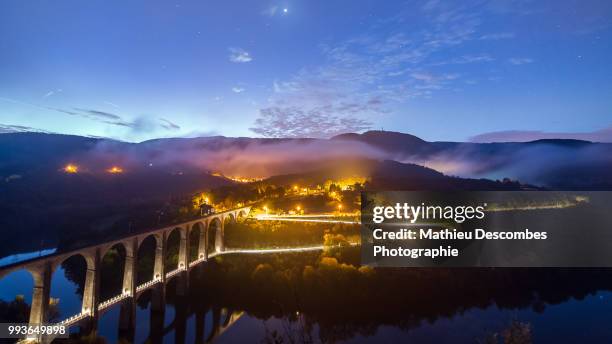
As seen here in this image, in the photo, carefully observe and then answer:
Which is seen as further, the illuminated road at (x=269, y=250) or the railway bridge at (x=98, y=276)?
the illuminated road at (x=269, y=250)

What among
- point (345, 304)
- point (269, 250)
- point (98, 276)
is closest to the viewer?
point (98, 276)

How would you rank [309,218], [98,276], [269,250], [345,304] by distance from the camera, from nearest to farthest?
1. [98,276]
2. [345,304]
3. [269,250]
4. [309,218]

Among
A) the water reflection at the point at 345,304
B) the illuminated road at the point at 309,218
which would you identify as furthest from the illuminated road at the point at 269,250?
the illuminated road at the point at 309,218

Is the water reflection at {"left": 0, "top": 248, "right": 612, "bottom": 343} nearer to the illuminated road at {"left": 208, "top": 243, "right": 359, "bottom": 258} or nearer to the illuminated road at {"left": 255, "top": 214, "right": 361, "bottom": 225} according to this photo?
the illuminated road at {"left": 208, "top": 243, "right": 359, "bottom": 258}

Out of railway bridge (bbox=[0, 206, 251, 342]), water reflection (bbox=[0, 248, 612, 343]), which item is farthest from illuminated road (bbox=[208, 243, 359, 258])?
railway bridge (bbox=[0, 206, 251, 342])

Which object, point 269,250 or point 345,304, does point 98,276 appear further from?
point 269,250

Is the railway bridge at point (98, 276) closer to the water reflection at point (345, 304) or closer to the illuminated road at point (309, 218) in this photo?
the water reflection at point (345, 304)

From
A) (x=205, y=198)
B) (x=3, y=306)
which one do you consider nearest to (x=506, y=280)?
(x=3, y=306)

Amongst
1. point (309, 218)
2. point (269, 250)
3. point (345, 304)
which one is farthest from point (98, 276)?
point (309, 218)

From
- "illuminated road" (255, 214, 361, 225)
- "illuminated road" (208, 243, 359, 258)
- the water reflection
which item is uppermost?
"illuminated road" (255, 214, 361, 225)

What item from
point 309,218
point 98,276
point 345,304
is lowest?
point 345,304

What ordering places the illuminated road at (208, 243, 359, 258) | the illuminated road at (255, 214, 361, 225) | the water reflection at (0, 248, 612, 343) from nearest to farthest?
the water reflection at (0, 248, 612, 343) → the illuminated road at (208, 243, 359, 258) → the illuminated road at (255, 214, 361, 225)
